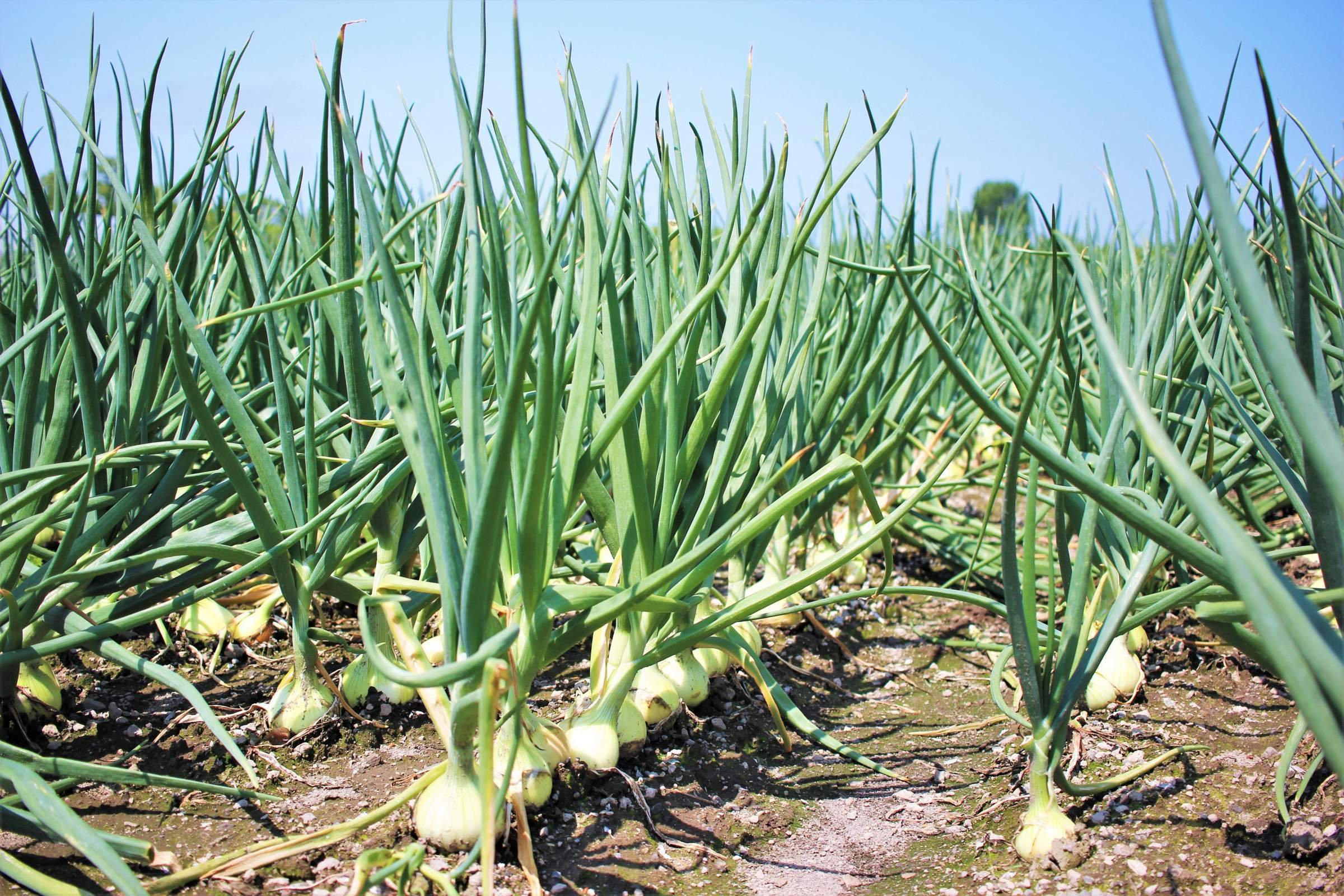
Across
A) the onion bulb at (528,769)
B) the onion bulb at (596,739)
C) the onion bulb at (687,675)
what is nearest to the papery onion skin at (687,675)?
the onion bulb at (687,675)

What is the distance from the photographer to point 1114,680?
4.21 ft

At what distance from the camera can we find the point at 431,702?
858 millimetres

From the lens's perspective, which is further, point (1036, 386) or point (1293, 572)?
point (1293, 572)

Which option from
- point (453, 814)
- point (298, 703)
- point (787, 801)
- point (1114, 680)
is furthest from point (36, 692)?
point (1114, 680)

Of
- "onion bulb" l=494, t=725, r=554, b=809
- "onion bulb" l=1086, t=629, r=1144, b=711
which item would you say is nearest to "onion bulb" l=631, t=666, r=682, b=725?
"onion bulb" l=494, t=725, r=554, b=809

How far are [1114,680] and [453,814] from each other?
977mm

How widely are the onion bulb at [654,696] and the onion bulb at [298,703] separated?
1.23 ft

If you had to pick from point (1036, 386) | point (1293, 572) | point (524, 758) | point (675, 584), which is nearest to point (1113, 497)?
point (1036, 386)

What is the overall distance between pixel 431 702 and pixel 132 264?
932 millimetres

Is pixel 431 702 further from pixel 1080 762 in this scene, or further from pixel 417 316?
pixel 1080 762

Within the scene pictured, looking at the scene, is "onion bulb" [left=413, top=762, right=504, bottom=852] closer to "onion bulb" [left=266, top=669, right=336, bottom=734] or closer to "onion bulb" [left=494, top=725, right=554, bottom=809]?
"onion bulb" [left=494, top=725, right=554, bottom=809]

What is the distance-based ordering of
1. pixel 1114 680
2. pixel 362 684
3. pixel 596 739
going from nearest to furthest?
1. pixel 596 739
2. pixel 362 684
3. pixel 1114 680

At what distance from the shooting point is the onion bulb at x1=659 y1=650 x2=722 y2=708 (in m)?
1.19

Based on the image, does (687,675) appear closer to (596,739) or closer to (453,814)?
(596,739)
